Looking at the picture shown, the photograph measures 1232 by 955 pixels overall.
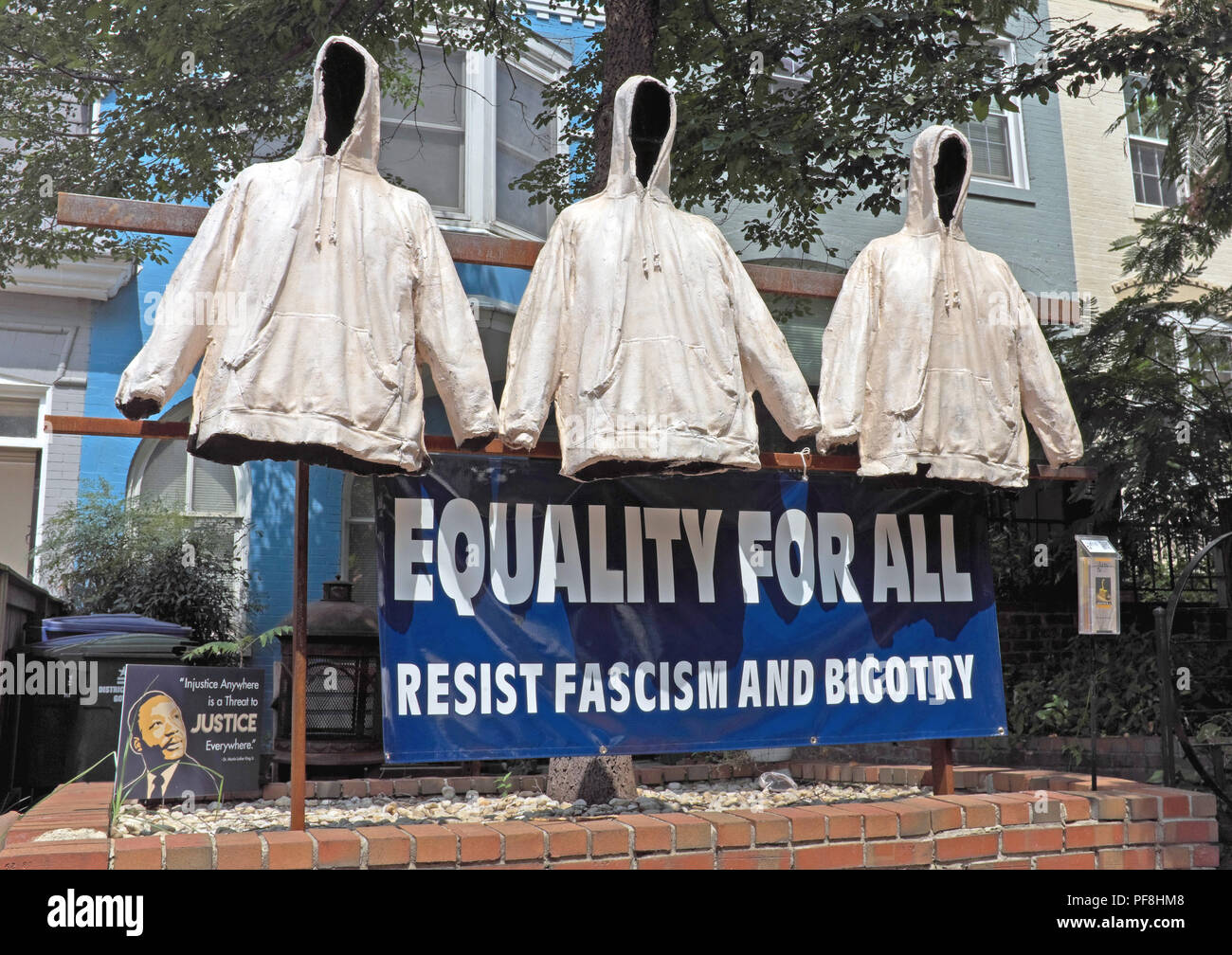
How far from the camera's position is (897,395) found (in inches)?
171

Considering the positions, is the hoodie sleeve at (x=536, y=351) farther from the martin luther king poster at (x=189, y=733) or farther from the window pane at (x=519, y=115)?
the window pane at (x=519, y=115)

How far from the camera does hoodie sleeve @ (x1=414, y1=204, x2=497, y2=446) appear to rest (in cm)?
368

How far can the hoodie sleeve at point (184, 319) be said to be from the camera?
3.39 metres

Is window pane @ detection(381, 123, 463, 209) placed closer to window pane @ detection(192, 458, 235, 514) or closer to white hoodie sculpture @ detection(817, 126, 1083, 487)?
window pane @ detection(192, 458, 235, 514)

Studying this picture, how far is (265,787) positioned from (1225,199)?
741 centimetres

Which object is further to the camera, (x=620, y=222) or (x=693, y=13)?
(x=693, y=13)

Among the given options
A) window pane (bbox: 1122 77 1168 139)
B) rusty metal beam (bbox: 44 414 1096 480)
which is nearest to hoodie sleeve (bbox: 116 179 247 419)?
rusty metal beam (bbox: 44 414 1096 480)

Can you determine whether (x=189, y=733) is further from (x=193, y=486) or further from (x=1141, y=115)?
(x=1141, y=115)

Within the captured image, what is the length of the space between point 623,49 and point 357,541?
236 inches

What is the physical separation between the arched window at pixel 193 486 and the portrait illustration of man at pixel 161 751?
18.3 ft

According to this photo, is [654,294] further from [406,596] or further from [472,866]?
[472,866]

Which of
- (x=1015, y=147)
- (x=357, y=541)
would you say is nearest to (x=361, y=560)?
(x=357, y=541)


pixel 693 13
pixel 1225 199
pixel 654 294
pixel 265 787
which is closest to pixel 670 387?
pixel 654 294

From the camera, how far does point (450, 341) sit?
373 cm
